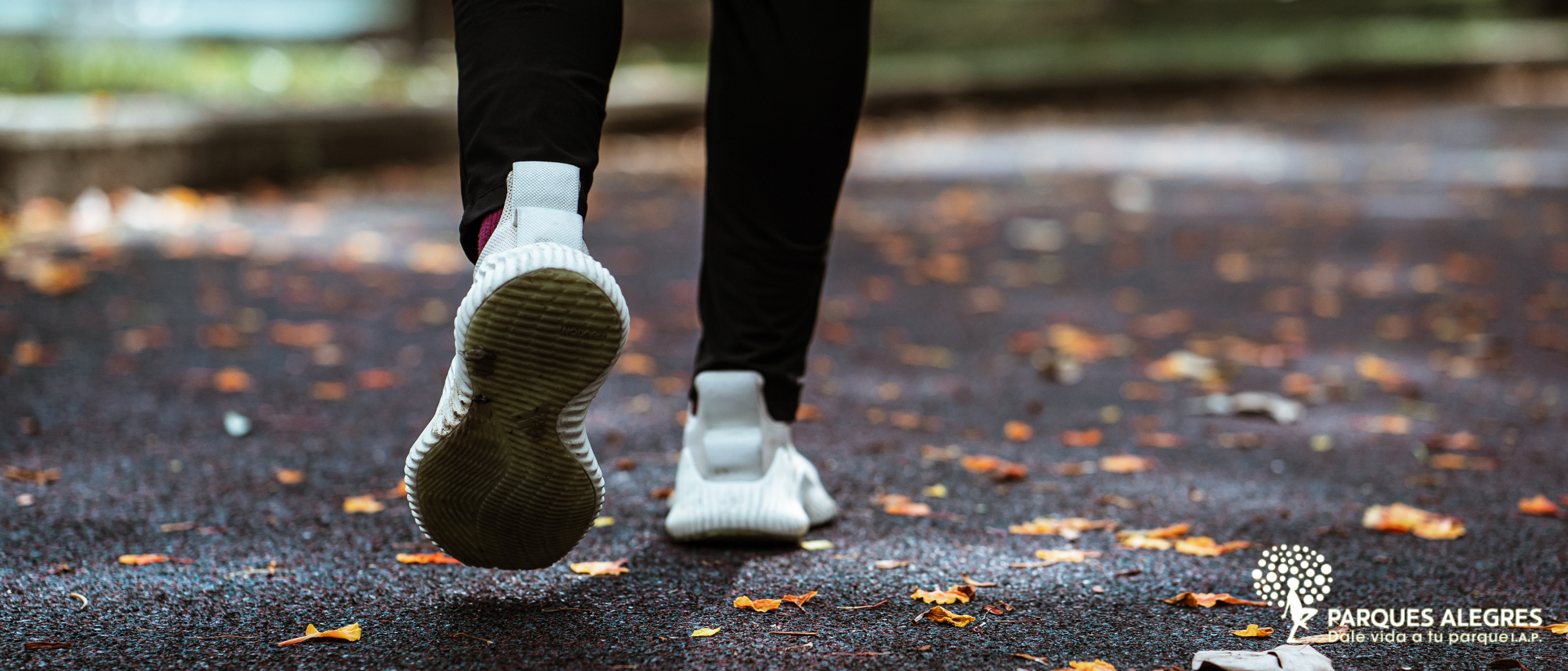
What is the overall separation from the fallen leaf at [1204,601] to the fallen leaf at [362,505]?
114cm

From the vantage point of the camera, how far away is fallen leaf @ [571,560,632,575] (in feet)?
6.15

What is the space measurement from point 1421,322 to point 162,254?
3.93 meters

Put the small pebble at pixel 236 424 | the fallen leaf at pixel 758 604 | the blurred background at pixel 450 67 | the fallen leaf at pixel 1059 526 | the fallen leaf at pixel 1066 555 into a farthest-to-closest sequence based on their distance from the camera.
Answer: the blurred background at pixel 450 67 → the small pebble at pixel 236 424 → the fallen leaf at pixel 1059 526 → the fallen leaf at pixel 1066 555 → the fallen leaf at pixel 758 604

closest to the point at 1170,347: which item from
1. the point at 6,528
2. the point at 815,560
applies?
the point at 815,560

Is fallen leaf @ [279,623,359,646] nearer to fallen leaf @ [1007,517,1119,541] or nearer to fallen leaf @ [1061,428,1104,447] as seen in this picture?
fallen leaf @ [1007,517,1119,541]

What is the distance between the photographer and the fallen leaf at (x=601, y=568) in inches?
73.8

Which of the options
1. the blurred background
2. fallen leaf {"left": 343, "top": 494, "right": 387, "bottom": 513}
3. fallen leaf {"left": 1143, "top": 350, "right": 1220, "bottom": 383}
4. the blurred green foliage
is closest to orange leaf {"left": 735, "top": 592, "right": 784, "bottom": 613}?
fallen leaf {"left": 343, "top": 494, "right": 387, "bottom": 513}

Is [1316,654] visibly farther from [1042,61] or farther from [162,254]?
[1042,61]

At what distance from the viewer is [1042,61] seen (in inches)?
604

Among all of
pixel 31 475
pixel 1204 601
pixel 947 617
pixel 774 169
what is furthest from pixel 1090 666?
pixel 31 475

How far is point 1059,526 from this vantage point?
215 centimetres

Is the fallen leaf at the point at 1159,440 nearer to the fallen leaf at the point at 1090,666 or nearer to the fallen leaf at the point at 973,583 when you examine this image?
the fallen leaf at the point at 973,583

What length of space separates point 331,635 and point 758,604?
19.0 inches

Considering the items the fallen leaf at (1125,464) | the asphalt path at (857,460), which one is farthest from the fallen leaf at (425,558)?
the fallen leaf at (1125,464)
